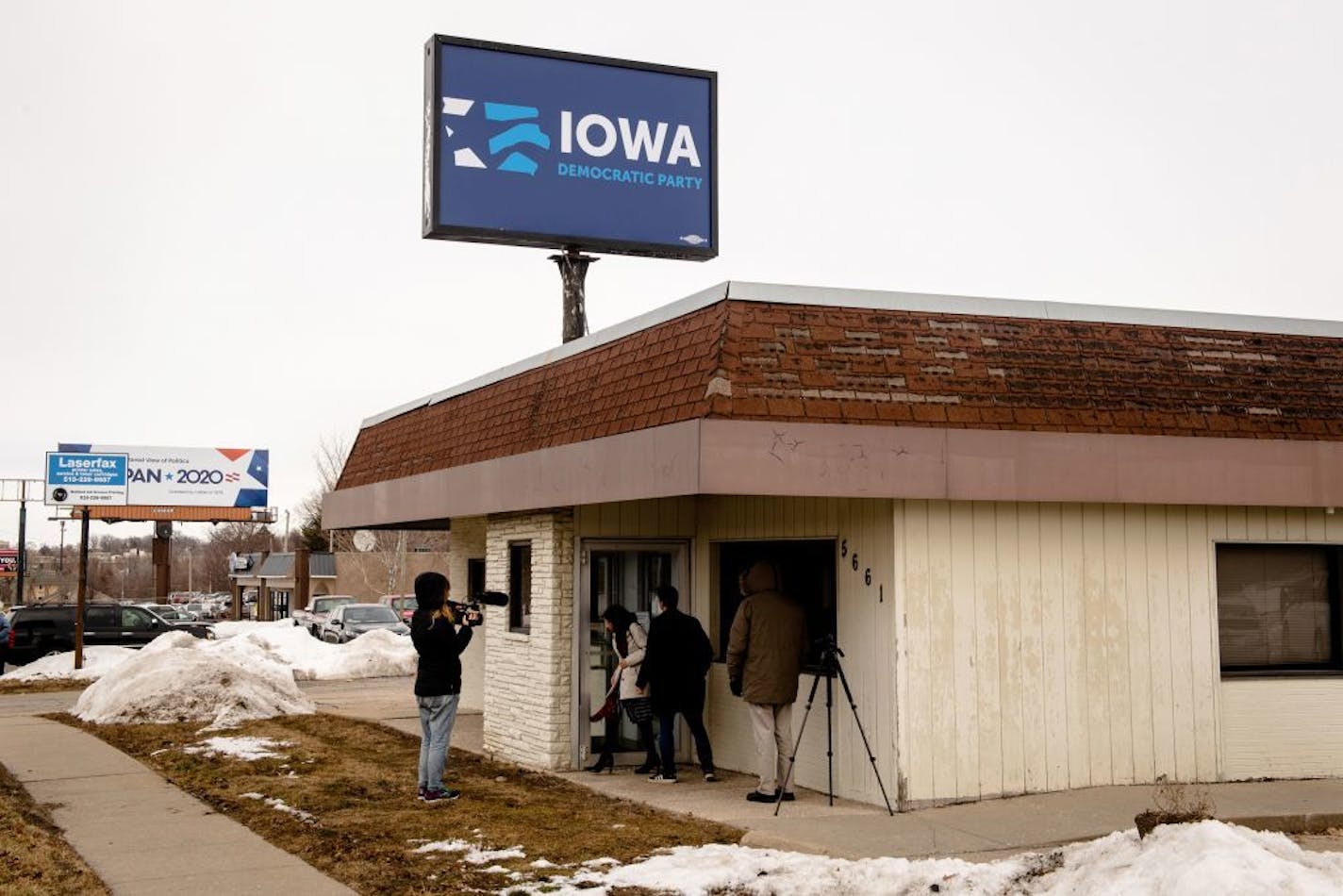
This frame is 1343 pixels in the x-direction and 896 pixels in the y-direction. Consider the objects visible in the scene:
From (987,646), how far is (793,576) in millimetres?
2290

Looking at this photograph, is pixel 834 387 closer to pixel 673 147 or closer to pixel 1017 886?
pixel 1017 886

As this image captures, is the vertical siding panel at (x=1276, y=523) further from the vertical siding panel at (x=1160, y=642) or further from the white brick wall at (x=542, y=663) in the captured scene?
the white brick wall at (x=542, y=663)

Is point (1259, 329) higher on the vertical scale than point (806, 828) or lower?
higher

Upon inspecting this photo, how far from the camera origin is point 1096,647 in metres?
11.4

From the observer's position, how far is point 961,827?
32.4ft

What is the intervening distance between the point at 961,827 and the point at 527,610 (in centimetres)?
600

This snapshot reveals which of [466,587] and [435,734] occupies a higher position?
[466,587]

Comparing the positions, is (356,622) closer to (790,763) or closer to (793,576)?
(793,576)

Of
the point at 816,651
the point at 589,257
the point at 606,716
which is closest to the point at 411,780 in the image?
the point at 606,716

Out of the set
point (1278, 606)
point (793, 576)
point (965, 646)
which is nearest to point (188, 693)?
point (793, 576)

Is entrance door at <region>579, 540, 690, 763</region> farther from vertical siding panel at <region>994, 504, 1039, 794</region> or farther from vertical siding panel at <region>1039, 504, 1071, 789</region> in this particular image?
vertical siding panel at <region>1039, 504, 1071, 789</region>

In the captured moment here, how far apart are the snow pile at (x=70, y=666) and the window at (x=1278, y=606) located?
2201 cm

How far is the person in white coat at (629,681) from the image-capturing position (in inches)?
511

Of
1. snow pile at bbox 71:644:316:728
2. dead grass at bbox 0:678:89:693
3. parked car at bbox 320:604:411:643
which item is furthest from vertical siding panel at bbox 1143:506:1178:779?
parked car at bbox 320:604:411:643
